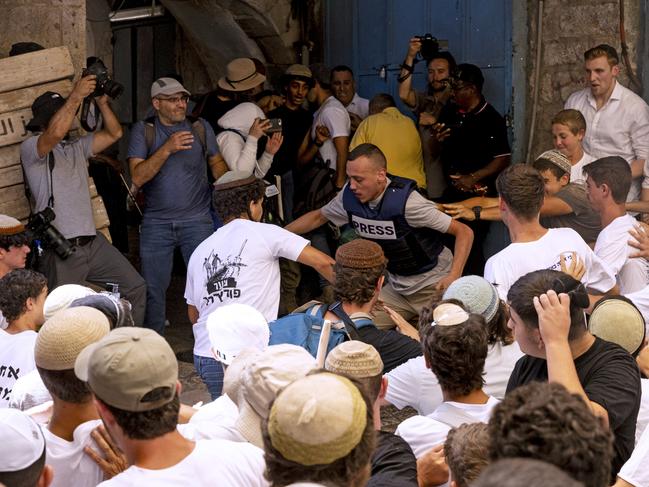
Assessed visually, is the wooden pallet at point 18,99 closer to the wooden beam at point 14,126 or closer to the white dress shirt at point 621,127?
the wooden beam at point 14,126

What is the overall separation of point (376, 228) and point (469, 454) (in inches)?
139

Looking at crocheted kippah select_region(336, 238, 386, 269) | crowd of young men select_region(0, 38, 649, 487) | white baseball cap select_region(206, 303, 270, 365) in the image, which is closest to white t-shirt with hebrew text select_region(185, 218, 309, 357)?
crowd of young men select_region(0, 38, 649, 487)

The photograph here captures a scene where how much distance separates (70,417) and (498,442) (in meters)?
1.39

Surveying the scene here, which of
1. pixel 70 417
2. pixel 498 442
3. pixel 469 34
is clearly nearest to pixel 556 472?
pixel 498 442

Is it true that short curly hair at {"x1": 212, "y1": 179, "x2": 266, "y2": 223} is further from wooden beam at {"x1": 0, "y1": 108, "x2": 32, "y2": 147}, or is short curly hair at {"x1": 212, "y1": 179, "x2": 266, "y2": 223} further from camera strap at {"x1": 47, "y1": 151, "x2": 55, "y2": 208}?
wooden beam at {"x1": 0, "y1": 108, "x2": 32, "y2": 147}

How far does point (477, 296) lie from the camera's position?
3.90 m

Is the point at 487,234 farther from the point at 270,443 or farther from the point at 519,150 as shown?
the point at 270,443

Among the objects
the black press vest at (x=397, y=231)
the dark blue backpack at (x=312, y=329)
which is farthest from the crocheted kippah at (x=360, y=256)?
the black press vest at (x=397, y=231)

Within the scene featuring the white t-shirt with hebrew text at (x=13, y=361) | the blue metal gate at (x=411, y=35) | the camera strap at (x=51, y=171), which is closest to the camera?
the white t-shirt with hebrew text at (x=13, y=361)

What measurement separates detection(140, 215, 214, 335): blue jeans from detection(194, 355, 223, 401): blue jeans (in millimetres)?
2128

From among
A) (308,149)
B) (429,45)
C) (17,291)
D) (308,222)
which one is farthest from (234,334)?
(429,45)

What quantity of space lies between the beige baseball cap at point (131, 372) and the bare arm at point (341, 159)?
5.45 metres

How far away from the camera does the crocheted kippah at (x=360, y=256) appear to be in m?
4.41

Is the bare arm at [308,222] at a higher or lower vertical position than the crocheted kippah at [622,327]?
lower
